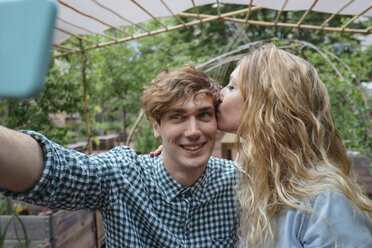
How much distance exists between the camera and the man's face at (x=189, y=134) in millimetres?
1586

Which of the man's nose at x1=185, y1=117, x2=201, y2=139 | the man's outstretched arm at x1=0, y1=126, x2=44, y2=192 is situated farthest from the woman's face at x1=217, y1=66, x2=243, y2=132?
the man's outstretched arm at x1=0, y1=126, x2=44, y2=192

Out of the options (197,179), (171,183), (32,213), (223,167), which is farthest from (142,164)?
(32,213)

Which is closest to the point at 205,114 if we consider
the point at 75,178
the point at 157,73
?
the point at 75,178

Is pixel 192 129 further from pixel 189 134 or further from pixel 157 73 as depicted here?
pixel 157 73

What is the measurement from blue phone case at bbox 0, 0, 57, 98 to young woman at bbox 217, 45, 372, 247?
1.03 m

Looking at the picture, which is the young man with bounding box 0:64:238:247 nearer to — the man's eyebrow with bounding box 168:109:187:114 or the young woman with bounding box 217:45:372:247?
the man's eyebrow with bounding box 168:109:187:114

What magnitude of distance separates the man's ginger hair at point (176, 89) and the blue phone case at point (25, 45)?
1.20 meters

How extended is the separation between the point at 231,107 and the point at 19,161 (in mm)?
990

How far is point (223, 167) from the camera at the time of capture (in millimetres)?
1855

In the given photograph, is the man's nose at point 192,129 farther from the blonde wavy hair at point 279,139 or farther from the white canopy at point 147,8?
the white canopy at point 147,8

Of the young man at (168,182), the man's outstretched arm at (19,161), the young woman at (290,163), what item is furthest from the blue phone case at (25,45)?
the young woman at (290,163)

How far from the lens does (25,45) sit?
1.28 feet

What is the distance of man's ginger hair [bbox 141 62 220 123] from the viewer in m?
1.61

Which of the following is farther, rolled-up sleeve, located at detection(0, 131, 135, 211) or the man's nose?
the man's nose
